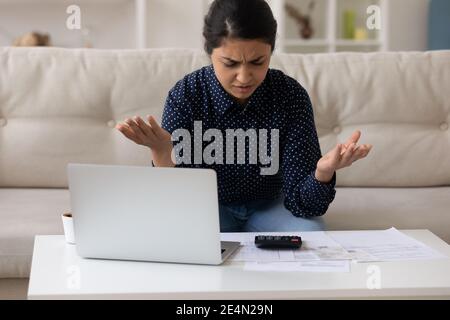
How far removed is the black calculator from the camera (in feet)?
3.89

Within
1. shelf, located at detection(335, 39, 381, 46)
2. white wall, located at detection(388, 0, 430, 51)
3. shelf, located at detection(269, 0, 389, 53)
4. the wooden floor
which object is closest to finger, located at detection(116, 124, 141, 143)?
the wooden floor

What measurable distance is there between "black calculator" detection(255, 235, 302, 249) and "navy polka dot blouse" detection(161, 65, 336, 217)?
30cm

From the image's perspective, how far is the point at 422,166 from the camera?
6.31ft

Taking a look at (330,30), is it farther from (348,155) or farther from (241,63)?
(348,155)

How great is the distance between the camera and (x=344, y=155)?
1.25 metres

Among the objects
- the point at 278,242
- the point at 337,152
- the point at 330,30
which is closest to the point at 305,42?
the point at 330,30

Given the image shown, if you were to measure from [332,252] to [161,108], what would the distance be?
0.88 metres

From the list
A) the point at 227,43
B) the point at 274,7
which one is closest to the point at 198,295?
the point at 227,43

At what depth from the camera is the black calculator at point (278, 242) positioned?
1186 mm

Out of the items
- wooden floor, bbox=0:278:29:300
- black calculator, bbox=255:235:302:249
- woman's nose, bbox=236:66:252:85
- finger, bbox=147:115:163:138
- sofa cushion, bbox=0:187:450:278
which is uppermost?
woman's nose, bbox=236:66:252:85

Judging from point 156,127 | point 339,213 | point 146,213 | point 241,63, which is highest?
point 241,63

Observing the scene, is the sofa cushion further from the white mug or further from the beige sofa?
the white mug

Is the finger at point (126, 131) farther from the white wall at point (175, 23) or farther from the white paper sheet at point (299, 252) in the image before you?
the white wall at point (175, 23)
